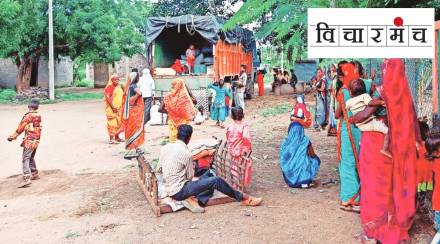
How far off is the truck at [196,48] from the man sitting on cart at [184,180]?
10462 millimetres

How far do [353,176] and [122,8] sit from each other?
2467 cm

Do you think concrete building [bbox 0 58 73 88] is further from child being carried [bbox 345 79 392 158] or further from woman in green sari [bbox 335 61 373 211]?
child being carried [bbox 345 79 392 158]

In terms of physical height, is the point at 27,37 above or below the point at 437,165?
above

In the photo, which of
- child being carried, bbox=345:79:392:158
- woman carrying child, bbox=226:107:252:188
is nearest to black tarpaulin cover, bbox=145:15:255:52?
woman carrying child, bbox=226:107:252:188

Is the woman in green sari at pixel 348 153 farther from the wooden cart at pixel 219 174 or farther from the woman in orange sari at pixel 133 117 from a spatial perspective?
the woman in orange sari at pixel 133 117

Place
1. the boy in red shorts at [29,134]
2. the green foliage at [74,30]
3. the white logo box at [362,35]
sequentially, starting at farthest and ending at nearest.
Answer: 1. the green foliage at [74,30]
2. the boy in red shorts at [29,134]
3. the white logo box at [362,35]

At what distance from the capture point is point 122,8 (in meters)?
27.9

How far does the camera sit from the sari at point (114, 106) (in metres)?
10.8

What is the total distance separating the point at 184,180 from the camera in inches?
224

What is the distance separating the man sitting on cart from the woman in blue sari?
0.88 m

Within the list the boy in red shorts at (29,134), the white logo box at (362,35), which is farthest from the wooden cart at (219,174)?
the white logo box at (362,35)

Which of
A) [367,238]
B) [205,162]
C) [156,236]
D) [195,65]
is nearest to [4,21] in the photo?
[195,65]

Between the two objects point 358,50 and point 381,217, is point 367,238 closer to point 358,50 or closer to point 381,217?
point 381,217

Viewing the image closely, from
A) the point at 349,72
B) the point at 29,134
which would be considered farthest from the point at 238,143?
the point at 29,134
